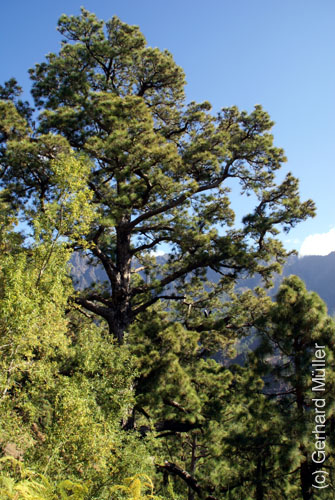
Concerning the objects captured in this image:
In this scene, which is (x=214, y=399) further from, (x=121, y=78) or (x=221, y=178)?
(x=121, y=78)

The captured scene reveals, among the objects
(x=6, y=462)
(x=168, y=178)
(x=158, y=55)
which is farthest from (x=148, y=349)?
(x=158, y=55)

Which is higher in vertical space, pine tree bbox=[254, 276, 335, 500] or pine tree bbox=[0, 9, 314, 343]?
pine tree bbox=[0, 9, 314, 343]

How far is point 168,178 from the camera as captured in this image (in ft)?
32.6

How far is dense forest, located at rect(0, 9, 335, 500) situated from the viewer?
572 cm

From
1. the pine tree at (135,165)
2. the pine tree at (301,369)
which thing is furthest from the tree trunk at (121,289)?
the pine tree at (301,369)

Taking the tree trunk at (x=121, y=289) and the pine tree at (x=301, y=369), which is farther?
the tree trunk at (x=121, y=289)

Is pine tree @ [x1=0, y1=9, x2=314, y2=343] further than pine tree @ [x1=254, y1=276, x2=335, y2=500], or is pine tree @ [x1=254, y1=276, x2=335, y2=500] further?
pine tree @ [x1=0, y1=9, x2=314, y2=343]

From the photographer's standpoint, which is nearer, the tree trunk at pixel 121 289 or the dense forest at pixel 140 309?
the dense forest at pixel 140 309

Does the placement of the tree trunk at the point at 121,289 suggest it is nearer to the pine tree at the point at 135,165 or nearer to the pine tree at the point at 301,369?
A: the pine tree at the point at 135,165

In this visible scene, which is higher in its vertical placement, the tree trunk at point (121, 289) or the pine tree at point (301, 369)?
the tree trunk at point (121, 289)

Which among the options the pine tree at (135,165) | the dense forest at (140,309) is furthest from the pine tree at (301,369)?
the pine tree at (135,165)

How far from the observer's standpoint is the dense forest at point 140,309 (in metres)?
5.72

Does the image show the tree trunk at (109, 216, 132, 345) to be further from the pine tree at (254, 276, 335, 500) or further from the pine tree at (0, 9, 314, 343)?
the pine tree at (254, 276, 335, 500)

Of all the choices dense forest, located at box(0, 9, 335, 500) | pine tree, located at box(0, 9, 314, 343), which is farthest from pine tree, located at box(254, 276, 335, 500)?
pine tree, located at box(0, 9, 314, 343)
